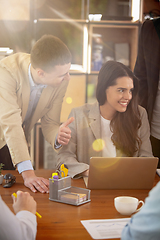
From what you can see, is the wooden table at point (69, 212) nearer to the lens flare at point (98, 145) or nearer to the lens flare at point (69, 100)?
the lens flare at point (98, 145)

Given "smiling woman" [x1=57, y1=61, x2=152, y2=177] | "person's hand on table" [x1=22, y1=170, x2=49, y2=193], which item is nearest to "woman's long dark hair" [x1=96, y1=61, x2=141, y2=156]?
"smiling woman" [x1=57, y1=61, x2=152, y2=177]

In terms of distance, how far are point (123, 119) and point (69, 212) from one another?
107 cm

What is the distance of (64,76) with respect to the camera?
2.09 m

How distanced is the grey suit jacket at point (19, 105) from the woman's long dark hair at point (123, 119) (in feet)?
1.03

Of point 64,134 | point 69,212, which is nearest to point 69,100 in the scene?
point 64,134

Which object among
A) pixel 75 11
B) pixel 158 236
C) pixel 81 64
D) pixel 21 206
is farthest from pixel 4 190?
pixel 75 11

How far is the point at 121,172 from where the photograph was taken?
1362 millimetres

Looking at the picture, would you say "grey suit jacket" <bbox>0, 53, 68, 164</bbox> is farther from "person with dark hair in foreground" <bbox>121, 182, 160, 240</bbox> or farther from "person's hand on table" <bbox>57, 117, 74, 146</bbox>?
"person with dark hair in foreground" <bbox>121, 182, 160, 240</bbox>

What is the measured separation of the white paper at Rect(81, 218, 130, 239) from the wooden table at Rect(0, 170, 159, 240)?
20mm

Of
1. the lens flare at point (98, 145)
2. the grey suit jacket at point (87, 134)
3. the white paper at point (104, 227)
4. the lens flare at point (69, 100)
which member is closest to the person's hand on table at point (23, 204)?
the white paper at point (104, 227)

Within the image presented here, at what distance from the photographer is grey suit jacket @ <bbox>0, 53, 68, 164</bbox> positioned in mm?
1659

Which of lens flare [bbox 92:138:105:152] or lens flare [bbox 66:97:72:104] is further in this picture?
lens flare [bbox 66:97:72:104]

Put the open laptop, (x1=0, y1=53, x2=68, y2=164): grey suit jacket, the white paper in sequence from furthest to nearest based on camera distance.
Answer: (x1=0, y1=53, x2=68, y2=164): grey suit jacket, the open laptop, the white paper

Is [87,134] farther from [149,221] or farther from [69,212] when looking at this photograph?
[149,221]
